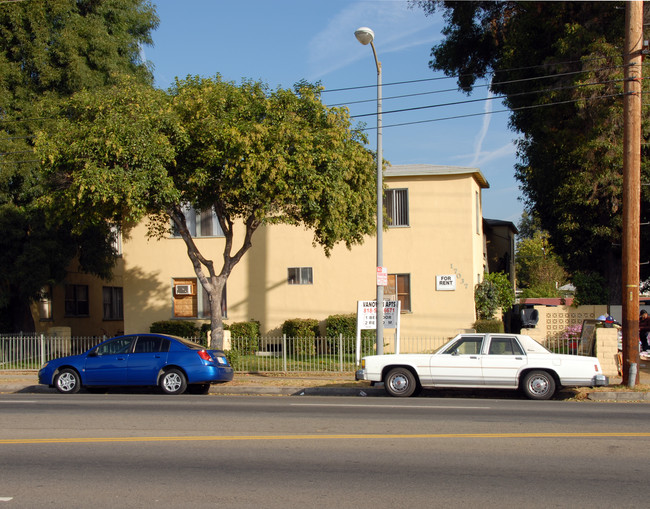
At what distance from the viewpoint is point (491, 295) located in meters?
24.1

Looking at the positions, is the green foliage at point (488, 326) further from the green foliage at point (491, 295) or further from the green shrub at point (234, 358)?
the green shrub at point (234, 358)

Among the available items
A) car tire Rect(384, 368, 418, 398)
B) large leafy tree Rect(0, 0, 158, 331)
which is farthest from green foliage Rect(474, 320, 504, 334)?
large leafy tree Rect(0, 0, 158, 331)

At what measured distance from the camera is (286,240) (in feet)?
82.0

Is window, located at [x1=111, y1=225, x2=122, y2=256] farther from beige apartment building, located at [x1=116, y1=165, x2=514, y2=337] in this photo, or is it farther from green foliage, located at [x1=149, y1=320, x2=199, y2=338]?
green foliage, located at [x1=149, y1=320, x2=199, y2=338]

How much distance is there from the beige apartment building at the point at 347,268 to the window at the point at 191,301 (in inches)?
1.5

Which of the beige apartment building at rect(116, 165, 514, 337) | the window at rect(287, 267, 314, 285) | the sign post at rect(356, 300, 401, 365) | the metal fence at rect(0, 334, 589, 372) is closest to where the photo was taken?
the sign post at rect(356, 300, 401, 365)

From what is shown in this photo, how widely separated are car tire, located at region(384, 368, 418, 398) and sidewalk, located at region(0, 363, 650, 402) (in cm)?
116

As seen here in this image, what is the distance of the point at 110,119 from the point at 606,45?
14.1 meters

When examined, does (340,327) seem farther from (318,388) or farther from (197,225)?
(318,388)

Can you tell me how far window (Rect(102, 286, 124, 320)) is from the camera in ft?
104

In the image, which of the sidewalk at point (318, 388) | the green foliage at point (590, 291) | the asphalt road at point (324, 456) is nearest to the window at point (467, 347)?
the sidewalk at point (318, 388)

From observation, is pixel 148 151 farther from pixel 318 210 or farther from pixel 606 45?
pixel 606 45

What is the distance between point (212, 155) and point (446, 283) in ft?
34.0

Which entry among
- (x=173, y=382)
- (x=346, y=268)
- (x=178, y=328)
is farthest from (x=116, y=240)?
(x=173, y=382)
